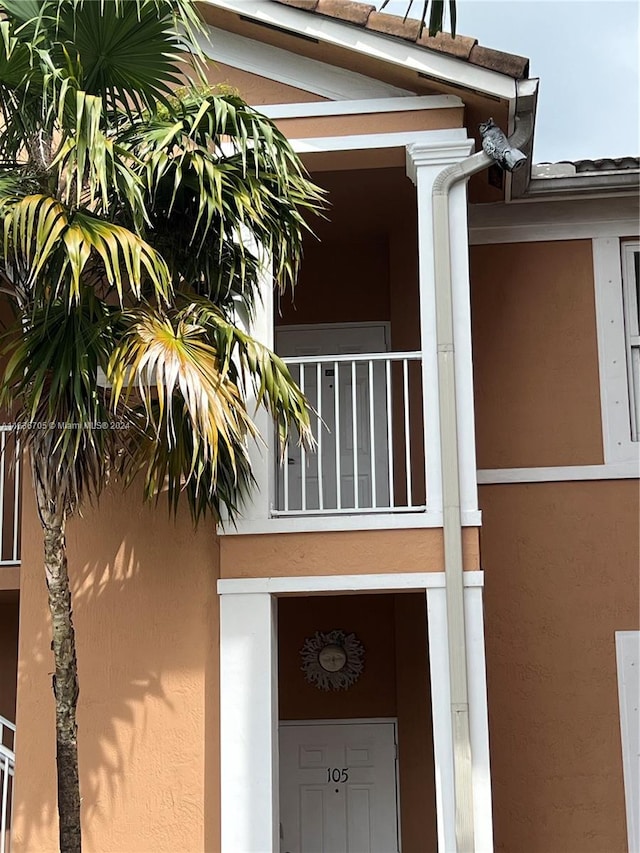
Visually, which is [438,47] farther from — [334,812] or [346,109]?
[334,812]

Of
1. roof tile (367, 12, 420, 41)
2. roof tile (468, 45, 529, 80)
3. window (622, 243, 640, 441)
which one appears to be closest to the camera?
roof tile (468, 45, 529, 80)

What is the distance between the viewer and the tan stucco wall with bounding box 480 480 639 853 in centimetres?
834

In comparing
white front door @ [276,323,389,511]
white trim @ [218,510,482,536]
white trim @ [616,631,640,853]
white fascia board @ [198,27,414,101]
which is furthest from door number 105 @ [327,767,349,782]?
white fascia board @ [198,27,414,101]

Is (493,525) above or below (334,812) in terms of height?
above

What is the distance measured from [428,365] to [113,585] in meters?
2.38

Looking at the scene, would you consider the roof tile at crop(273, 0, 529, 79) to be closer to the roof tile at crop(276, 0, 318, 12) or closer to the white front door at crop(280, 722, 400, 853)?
the roof tile at crop(276, 0, 318, 12)

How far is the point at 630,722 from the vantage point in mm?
Answer: 8422

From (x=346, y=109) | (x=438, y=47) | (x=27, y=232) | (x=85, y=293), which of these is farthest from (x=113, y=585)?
(x=438, y=47)

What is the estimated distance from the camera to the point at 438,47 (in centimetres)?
750

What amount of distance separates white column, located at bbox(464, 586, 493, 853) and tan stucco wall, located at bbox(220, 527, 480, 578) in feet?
1.35

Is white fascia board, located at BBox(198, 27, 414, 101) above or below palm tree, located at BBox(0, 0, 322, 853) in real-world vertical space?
above

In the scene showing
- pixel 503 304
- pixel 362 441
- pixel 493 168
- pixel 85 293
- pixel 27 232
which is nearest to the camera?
pixel 27 232

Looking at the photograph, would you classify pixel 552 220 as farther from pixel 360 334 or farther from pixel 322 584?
pixel 322 584

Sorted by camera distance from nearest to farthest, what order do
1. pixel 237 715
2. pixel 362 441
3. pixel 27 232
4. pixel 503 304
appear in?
pixel 27 232
pixel 237 715
pixel 503 304
pixel 362 441
